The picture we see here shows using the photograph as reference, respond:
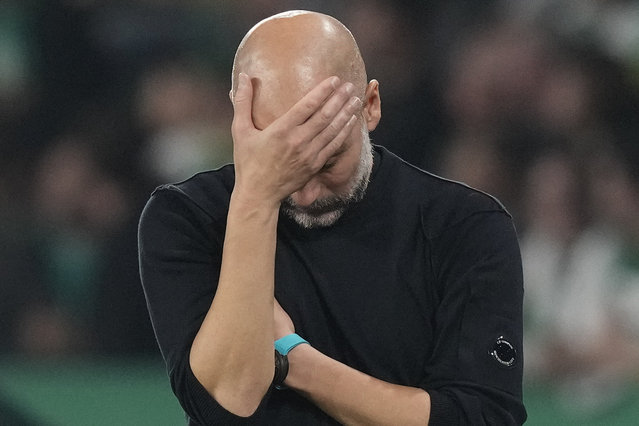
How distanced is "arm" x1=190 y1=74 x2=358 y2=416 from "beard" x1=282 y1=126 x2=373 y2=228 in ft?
0.51

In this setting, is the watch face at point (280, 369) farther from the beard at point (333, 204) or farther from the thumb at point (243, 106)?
the thumb at point (243, 106)

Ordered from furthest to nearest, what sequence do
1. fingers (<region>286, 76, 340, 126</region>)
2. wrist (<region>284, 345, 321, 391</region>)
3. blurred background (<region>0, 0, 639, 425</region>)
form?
1. blurred background (<region>0, 0, 639, 425</region>)
2. wrist (<region>284, 345, 321, 391</region>)
3. fingers (<region>286, 76, 340, 126</region>)

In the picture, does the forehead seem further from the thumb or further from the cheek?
the cheek

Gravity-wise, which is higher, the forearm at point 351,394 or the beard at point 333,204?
the beard at point 333,204

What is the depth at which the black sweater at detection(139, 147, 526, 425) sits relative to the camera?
1702 millimetres

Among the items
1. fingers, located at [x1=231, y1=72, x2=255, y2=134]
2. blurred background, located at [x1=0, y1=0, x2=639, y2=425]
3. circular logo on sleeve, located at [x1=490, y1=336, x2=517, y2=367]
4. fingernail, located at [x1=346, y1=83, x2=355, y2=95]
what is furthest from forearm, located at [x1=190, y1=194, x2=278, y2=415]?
blurred background, located at [x1=0, y1=0, x2=639, y2=425]

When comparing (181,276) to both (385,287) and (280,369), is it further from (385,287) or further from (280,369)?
(385,287)

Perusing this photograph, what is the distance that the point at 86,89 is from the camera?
14.6ft

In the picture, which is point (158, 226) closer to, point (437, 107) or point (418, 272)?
point (418, 272)

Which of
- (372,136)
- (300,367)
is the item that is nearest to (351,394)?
(300,367)

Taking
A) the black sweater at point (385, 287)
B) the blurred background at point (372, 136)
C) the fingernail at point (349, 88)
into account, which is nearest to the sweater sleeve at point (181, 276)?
the black sweater at point (385, 287)

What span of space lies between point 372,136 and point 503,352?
2584 millimetres

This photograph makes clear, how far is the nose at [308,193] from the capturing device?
175cm

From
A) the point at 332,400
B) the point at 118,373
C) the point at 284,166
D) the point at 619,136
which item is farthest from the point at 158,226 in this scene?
the point at 619,136
